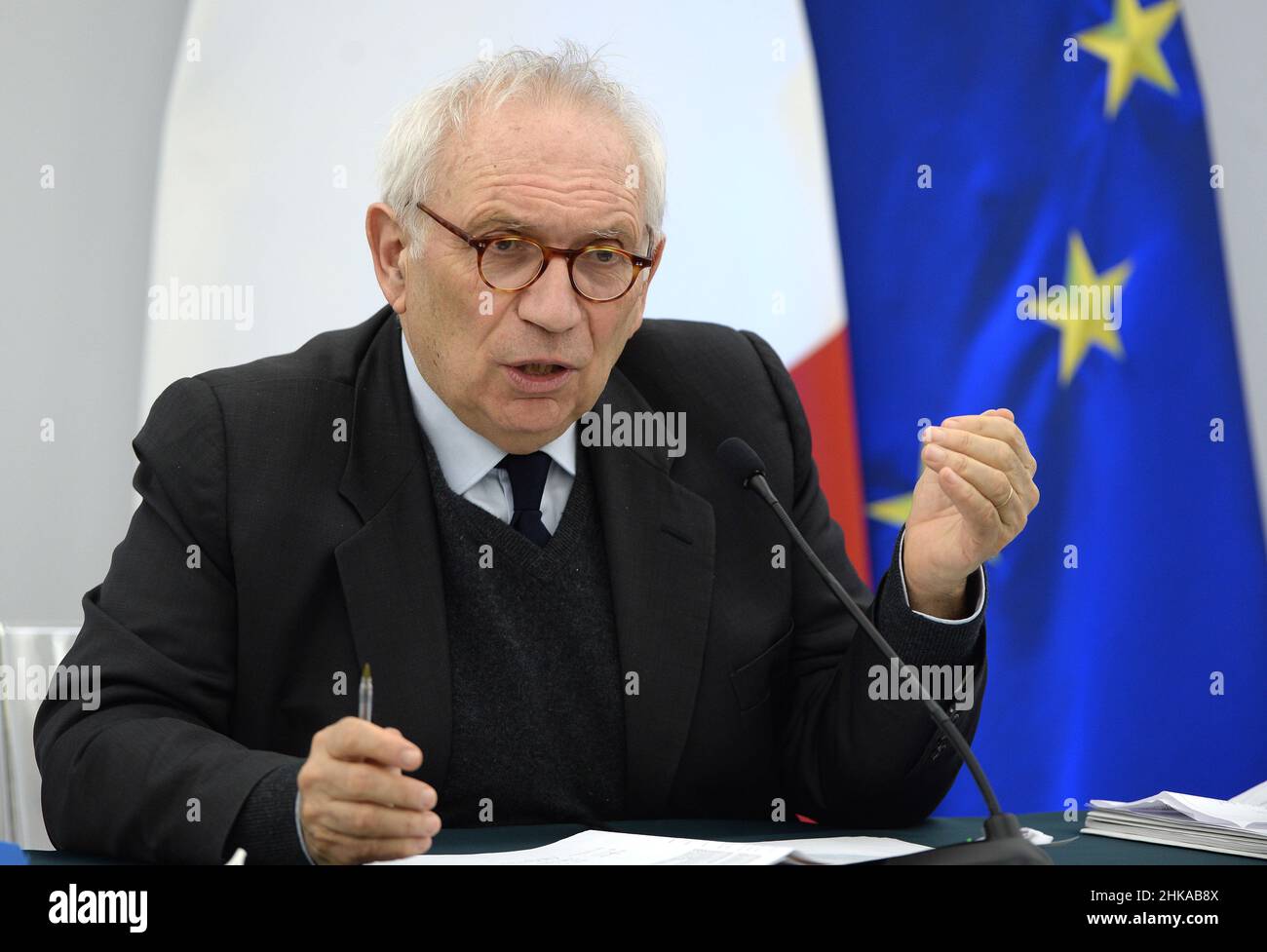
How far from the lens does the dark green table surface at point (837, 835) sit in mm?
1308

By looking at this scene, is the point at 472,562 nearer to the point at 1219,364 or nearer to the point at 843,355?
the point at 843,355

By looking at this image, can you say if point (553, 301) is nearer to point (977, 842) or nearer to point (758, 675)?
point (758, 675)

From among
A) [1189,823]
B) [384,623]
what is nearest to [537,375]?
[384,623]

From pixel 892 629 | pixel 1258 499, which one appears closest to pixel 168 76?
pixel 892 629

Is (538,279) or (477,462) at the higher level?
(538,279)

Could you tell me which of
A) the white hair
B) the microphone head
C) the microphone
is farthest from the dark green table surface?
the white hair

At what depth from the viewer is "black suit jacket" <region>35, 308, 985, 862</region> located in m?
1.52

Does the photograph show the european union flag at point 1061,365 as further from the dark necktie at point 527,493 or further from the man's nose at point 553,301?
the man's nose at point 553,301

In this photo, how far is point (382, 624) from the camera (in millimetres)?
1605

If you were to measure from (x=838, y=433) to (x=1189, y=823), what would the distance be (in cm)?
167

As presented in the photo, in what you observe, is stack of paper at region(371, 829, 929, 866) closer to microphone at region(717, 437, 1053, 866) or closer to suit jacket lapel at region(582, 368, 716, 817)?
microphone at region(717, 437, 1053, 866)

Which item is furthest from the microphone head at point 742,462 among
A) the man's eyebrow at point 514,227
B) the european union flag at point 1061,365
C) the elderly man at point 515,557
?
the european union flag at point 1061,365

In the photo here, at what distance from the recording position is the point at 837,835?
4.80 feet

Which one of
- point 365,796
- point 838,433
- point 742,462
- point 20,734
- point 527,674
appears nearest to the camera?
point 365,796
